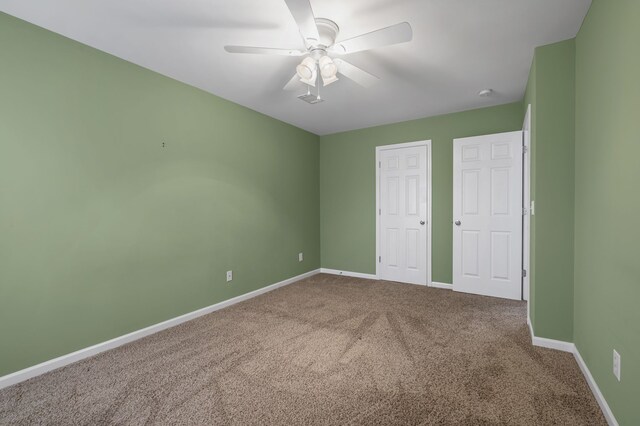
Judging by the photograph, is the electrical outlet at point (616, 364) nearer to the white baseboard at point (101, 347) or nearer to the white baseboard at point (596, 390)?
the white baseboard at point (596, 390)

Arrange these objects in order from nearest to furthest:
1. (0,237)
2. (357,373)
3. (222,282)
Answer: (0,237) → (357,373) → (222,282)

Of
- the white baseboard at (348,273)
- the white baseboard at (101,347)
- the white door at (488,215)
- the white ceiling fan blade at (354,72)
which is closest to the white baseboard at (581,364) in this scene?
the white door at (488,215)

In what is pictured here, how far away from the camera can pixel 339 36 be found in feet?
7.25

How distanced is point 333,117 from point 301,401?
11.5ft

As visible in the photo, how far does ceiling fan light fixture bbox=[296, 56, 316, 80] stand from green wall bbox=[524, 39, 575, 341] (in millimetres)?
1819

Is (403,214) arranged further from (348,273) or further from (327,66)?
(327,66)

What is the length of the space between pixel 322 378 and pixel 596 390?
1.66m

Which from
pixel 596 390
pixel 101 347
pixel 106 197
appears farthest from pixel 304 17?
pixel 101 347

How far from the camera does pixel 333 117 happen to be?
13.7 ft

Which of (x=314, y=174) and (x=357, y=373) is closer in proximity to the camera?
(x=357, y=373)

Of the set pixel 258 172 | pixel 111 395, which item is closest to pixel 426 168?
pixel 258 172

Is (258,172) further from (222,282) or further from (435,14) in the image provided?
(435,14)

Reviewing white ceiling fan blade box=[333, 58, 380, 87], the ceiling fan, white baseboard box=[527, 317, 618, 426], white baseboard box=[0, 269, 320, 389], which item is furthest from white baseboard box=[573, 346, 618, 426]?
white baseboard box=[0, 269, 320, 389]

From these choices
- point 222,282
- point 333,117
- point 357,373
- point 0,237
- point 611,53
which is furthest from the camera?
point 333,117
